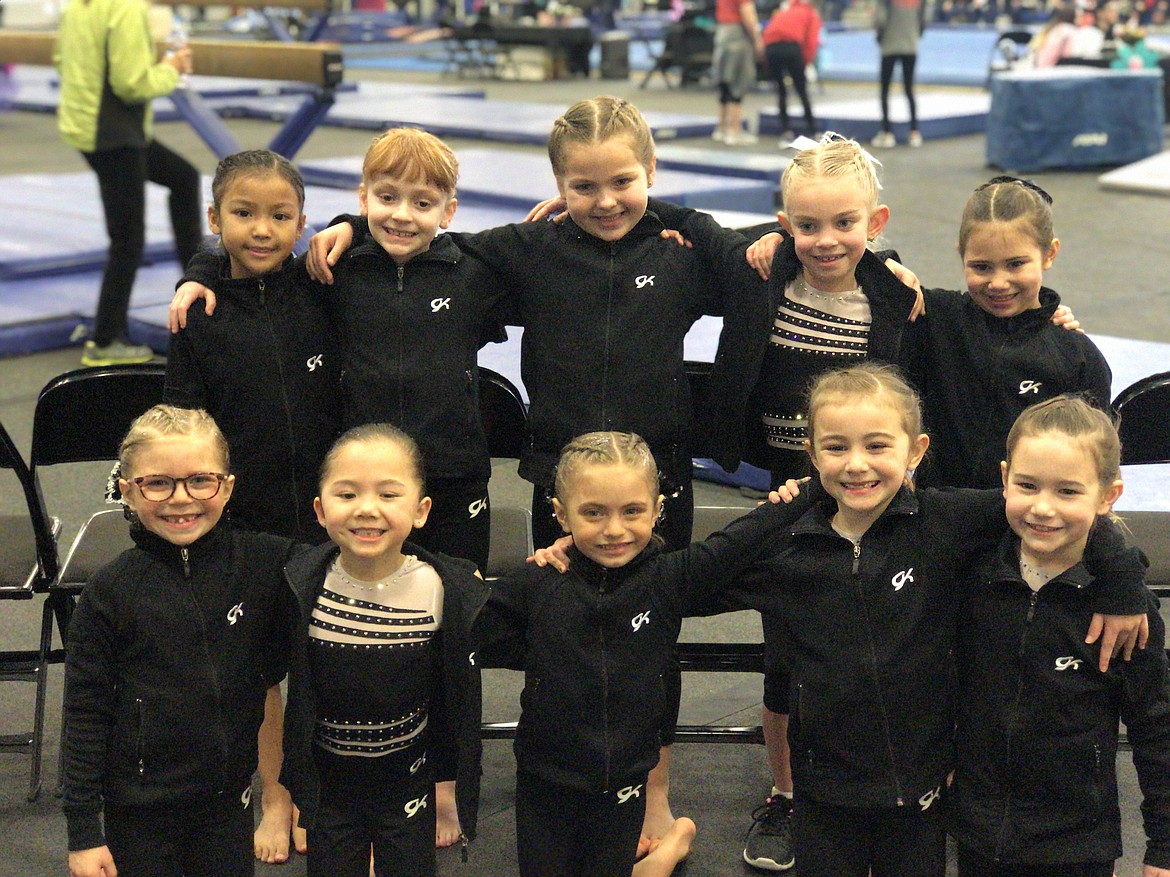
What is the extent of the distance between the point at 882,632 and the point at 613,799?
0.60 metres

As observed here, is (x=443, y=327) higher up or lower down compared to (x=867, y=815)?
higher up

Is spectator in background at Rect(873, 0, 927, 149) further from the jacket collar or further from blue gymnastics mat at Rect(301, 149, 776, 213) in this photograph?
the jacket collar

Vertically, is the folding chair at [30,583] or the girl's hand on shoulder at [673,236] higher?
the girl's hand on shoulder at [673,236]

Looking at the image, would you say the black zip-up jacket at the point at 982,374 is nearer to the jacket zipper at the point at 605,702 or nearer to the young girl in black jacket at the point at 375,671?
the jacket zipper at the point at 605,702

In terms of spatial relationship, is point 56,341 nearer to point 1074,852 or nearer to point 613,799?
point 613,799

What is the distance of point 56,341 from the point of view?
6953 mm

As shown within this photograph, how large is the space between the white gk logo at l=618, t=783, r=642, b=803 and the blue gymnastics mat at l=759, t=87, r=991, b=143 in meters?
11.6

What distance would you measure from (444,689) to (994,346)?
1.33m

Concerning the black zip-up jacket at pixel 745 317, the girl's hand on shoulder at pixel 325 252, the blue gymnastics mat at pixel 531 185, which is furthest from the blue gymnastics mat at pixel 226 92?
the black zip-up jacket at pixel 745 317

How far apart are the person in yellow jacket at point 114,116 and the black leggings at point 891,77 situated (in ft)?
25.3

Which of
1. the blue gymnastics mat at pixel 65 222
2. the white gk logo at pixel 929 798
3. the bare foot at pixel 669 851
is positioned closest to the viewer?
the white gk logo at pixel 929 798

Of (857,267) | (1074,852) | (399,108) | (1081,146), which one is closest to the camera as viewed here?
(1074,852)


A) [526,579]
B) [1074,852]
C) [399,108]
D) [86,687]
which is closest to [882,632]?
[1074,852]

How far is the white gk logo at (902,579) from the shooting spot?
2410mm
